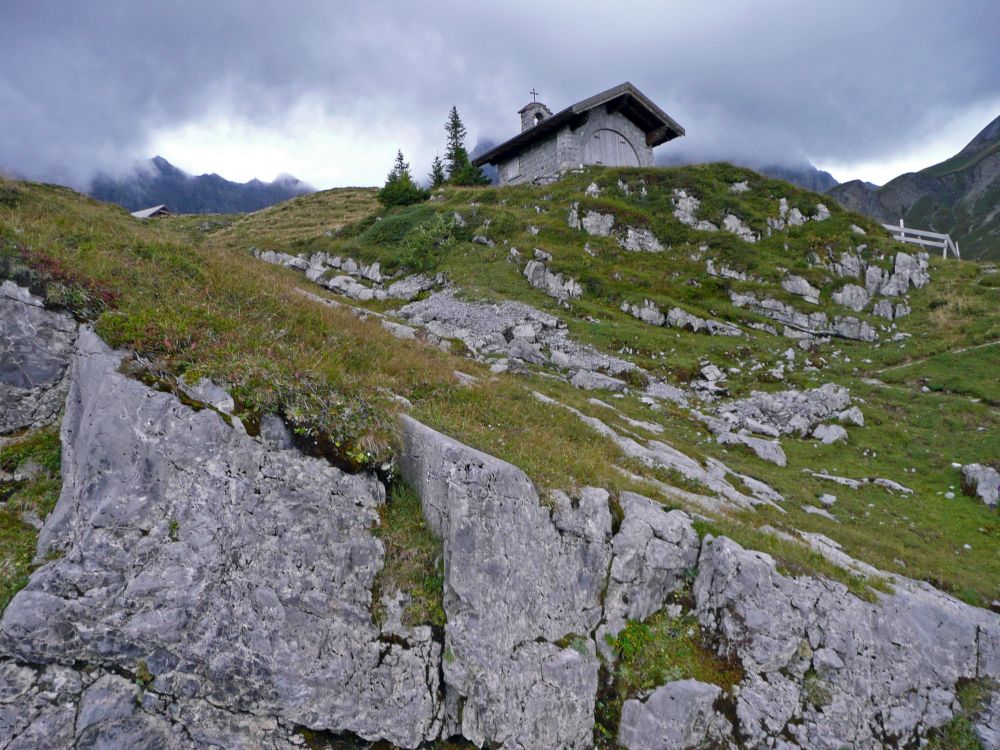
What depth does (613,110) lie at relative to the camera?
52031 millimetres

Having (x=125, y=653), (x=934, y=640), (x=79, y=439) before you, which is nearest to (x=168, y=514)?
(x=125, y=653)

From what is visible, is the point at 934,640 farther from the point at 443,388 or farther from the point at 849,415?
the point at 849,415

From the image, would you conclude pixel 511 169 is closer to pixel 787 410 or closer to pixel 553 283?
pixel 553 283

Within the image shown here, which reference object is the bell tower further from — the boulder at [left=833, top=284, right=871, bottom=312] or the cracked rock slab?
the cracked rock slab

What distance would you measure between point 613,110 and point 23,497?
5613 cm

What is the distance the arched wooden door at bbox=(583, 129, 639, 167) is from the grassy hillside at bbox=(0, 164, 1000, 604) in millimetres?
5390

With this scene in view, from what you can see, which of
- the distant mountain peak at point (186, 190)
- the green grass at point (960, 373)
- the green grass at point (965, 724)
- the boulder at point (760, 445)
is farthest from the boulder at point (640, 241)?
the distant mountain peak at point (186, 190)

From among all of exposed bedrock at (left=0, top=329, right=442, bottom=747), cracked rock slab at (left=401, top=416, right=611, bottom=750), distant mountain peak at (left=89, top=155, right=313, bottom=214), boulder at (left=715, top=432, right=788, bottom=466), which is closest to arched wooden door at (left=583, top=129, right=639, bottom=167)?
boulder at (left=715, top=432, right=788, bottom=466)

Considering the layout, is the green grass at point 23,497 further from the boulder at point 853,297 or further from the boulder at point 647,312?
the boulder at point 853,297

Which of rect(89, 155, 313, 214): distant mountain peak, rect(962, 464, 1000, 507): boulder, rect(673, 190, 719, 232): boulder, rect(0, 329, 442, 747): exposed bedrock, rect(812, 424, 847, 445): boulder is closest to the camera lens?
rect(0, 329, 442, 747): exposed bedrock

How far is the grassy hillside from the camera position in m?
9.29

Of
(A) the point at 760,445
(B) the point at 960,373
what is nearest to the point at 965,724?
(A) the point at 760,445

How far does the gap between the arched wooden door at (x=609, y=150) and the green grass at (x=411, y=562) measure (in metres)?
48.7

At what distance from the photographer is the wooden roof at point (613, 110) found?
47938mm
